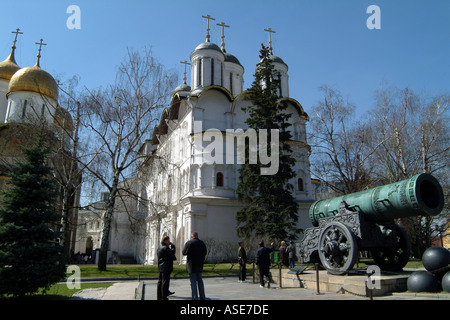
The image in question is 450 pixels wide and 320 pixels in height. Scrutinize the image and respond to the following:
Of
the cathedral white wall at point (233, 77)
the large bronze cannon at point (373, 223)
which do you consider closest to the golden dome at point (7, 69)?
the cathedral white wall at point (233, 77)

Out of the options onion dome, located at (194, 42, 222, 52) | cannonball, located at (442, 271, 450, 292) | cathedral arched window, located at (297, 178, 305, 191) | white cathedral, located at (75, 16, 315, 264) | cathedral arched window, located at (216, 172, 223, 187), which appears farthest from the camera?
onion dome, located at (194, 42, 222, 52)

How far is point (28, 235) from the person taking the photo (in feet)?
26.1

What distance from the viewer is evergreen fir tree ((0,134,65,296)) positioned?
297 inches

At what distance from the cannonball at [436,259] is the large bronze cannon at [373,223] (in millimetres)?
776

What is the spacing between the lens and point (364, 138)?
21.9 meters

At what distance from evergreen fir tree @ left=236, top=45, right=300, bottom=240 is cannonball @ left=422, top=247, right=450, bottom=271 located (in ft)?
41.5

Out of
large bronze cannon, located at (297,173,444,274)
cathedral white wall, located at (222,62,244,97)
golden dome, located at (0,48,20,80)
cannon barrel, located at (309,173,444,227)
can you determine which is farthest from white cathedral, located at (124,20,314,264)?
golden dome, located at (0,48,20,80)

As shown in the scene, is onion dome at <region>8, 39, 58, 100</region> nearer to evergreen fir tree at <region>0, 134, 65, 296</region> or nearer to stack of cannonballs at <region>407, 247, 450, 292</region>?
evergreen fir tree at <region>0, 134, 65, 296</region>

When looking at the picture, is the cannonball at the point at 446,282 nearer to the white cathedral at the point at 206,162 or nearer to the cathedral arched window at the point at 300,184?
the white cathedral at the point at 206,162

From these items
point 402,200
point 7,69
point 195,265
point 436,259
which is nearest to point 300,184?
point 402,200

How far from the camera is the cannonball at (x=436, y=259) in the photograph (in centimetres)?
720
